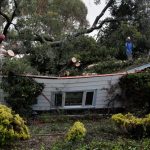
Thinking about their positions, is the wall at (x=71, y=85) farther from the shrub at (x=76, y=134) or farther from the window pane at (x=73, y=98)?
the shrub at (x=76, y=134)

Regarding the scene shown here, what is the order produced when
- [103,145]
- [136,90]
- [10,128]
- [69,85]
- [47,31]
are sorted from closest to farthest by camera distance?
[103,145], [10,128], [136,90], [69,85], [47,31]

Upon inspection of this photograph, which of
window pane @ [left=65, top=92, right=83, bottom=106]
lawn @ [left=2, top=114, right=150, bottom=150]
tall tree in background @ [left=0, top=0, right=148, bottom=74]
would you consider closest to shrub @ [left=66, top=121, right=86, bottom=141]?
lawn @ [left=2, top=114, right=150, bottom=150]

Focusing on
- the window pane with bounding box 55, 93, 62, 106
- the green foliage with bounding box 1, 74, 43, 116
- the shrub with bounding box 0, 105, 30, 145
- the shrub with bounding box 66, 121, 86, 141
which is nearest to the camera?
the shrub with bounding box 0, 105, 30, 145

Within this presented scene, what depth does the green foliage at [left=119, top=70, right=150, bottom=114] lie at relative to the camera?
1658cm

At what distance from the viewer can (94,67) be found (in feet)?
65.3

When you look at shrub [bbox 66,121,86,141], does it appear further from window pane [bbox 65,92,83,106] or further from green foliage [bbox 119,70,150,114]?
window pane [bbox 65,92,83,106]

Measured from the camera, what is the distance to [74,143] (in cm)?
1055

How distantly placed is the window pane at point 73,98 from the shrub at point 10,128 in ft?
20.4

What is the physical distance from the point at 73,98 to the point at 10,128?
24.1 feet

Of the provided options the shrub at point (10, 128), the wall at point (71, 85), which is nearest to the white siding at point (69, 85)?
the wall at point (71, 85)

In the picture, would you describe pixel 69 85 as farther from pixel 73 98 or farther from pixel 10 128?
pixel 10 128

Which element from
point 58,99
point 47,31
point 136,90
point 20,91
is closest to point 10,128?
point 20,91

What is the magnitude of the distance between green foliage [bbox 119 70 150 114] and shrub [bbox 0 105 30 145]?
6.55 meters

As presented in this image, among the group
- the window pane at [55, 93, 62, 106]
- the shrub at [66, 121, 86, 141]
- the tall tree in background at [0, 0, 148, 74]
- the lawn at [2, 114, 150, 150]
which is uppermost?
the tall tree in background at [0, 0, 148, 74]
